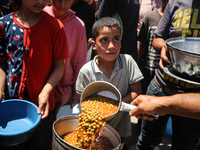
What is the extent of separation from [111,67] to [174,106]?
83 cm

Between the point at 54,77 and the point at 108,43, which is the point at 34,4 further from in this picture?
the point at 108,43

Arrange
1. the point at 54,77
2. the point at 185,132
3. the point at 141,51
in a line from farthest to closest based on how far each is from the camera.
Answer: the point at 141,51 → the point at 185,132 → the point at 54,77

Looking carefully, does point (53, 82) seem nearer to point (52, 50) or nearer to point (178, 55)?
point (52, 50)

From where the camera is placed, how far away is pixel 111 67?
2242 millimetres

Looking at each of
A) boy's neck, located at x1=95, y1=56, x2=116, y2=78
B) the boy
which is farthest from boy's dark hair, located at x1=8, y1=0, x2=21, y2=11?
boy's neck, located at x1=95, y1=56, x2=116, y2=78

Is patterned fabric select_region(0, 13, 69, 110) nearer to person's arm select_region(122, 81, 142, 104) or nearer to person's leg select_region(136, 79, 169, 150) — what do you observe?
person's arm select_region(122, 81, 142, 104)

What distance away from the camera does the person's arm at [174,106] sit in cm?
165

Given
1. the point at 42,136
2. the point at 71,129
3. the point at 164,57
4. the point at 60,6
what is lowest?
the point at 42,136

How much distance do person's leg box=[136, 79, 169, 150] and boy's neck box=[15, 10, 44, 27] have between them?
1459 millimetres

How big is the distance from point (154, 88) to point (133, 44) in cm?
121

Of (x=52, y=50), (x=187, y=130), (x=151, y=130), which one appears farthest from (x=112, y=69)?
(x=187, y=130)

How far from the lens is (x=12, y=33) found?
1.83 meters

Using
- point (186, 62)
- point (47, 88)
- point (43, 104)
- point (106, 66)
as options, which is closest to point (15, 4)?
point (47, 88)

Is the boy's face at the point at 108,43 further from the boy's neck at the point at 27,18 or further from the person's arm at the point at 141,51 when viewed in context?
the person's arm at the point at 141,51
